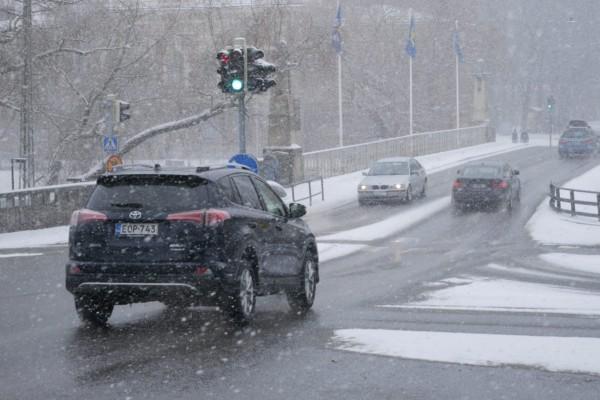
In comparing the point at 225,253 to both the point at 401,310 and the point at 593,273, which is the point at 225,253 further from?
the point at 593,273

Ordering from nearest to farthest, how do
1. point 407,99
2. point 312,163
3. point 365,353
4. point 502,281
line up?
point 365,353
point 502,281
point 312,163
point 407,99

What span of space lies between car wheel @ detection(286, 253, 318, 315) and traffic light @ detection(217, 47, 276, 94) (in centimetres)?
869

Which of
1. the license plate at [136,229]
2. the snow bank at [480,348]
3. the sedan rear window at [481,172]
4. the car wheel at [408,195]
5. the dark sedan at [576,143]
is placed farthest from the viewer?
the dark sedan at [576,143]

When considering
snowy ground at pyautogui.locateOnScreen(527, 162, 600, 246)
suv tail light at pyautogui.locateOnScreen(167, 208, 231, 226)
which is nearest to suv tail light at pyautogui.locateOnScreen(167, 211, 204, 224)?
suv tail light at pyautogui.locateOnScreen(167, 208, 231, 226)

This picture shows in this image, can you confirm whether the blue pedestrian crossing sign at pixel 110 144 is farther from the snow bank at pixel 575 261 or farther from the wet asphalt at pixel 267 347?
the snow bank at pixel 575 261

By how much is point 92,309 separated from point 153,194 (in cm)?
151

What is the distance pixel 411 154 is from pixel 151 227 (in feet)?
157

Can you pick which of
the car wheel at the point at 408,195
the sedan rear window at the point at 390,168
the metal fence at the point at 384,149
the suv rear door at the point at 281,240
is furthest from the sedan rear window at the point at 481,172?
the suv rear door at the point at 281,240

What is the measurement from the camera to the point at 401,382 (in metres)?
8.07

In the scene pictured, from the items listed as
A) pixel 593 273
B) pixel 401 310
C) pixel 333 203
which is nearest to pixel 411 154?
pixel 333 203

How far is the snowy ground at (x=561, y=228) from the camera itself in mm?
23677

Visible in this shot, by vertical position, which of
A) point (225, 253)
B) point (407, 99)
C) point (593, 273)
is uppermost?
point (407, 99)

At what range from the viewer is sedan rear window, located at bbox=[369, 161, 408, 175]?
3584cm

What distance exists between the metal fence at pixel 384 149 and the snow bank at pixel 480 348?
32892 mm
